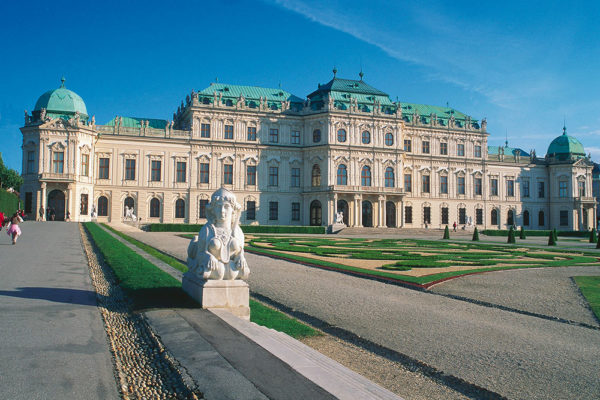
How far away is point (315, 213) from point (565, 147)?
38.5 meters

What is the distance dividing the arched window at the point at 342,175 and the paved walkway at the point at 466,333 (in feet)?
134

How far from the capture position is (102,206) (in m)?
49.7

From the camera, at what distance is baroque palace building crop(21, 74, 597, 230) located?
154 feet

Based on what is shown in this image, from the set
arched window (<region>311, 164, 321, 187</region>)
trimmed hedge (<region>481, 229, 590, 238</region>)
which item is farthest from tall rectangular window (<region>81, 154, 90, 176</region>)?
trimmed hedge (<region>481, 229, 590, 238</region>)

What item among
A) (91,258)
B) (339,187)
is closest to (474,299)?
(91,258)

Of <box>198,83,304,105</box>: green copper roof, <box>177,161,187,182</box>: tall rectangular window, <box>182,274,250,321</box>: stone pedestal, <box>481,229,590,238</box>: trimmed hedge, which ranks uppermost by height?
<box>198,83,304,105</box>: green copper roof

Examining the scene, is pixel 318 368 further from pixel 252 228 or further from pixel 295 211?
pixel 295 211

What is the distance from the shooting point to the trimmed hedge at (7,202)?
42.4 meters

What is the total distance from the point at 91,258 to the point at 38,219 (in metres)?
34.0

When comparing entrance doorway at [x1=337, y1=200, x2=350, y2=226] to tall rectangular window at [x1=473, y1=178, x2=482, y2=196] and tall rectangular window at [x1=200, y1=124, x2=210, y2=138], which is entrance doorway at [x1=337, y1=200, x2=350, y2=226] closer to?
tall rectangular window at [x1=200, y1=124, x2=210, y2=138]

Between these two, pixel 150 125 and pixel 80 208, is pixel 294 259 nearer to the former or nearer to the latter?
pixel 80 208

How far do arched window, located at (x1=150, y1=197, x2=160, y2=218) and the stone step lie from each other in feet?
154

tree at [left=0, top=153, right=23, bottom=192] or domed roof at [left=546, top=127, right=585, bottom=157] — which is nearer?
domed roof at [left=546, top=127, right=585, bottom=157]

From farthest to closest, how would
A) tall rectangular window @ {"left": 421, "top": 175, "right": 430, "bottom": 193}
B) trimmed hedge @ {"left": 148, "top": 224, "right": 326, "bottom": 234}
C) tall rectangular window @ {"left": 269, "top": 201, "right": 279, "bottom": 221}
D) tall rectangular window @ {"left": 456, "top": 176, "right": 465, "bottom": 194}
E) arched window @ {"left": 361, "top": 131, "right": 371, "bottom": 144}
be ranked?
1. tall rectangular window @ {"left": 456, "top": 176, "right": 465, "bottom": 194}
2. tall rectangular window @ {"left": 421, "top": 175, "right": 430, "bottom": 193}
3. arched window @ {"left": 361, "top": 131, "right": 371, "bottom": 144}
4. tall rectangular window @ {"left": 269, "top": 201, "right": 279, "bottom": 221}
5. trimmed hedge @ {"left": 148, "top": 224, "right": 326, "bottom": 234}
